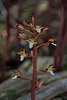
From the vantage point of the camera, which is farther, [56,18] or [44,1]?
[44,1]

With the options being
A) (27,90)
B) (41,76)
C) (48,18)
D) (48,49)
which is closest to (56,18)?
(48,49)

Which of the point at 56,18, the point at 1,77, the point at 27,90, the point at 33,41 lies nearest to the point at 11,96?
the point at 27,90

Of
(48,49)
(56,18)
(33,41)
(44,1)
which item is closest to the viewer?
(33,41)

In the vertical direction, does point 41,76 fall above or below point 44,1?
below

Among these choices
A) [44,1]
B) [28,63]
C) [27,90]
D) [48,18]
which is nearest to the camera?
[27,90]

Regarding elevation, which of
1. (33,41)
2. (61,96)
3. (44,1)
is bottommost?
(61,96)

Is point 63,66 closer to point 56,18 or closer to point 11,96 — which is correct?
point 11,96

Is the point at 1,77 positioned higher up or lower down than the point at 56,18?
lower down

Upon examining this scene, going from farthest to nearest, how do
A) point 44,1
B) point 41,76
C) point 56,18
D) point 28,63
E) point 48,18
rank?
point 44,1
point 56,18
point 28,63
point 48,18
point 41,76

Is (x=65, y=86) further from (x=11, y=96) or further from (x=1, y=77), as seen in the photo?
(x=1, y=77)
